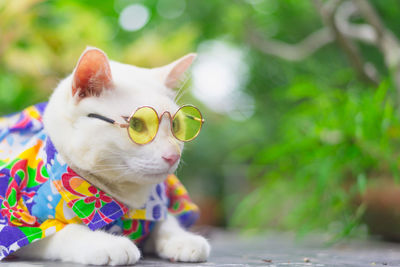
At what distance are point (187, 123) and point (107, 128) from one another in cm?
17

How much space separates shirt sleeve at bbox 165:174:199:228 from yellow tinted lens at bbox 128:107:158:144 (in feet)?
1.22

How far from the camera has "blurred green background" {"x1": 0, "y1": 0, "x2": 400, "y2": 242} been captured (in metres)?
1.62

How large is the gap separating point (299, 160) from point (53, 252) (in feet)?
3.75

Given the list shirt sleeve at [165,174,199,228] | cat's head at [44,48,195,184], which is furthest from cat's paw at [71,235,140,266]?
shirt sleeve at [165,174,199,228]

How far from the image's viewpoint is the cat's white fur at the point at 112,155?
0.82 m

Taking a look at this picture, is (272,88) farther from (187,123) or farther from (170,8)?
(187,123)

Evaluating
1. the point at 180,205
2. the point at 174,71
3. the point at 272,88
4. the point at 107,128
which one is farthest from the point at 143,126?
the point at 272,88

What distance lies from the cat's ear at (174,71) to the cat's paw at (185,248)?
337 mm

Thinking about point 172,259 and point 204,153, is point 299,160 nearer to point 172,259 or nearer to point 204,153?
point 172,259

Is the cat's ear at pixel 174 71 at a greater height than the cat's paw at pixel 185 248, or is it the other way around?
the cat's ear at pixel 174 71

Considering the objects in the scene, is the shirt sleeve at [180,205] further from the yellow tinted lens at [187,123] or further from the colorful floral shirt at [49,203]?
the yellow tinted lens at [187,123]

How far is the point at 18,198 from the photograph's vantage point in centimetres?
92

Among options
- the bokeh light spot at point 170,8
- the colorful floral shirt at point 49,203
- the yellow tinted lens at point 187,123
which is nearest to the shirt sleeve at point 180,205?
the colorful floral shirt at point 49,203

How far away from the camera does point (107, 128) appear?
829mm
